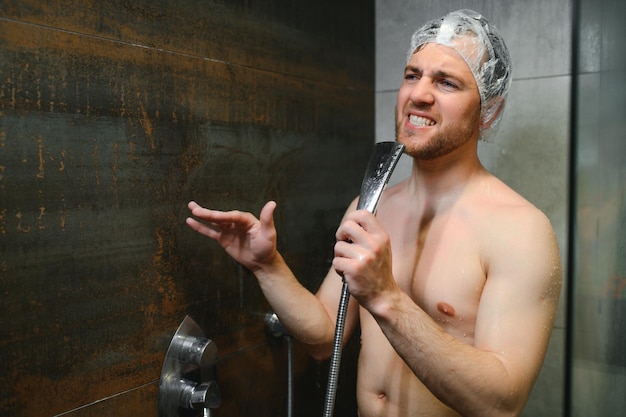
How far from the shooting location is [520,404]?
0.92 metres

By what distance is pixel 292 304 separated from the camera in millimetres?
1138

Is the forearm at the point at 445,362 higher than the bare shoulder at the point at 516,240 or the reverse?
the reverse

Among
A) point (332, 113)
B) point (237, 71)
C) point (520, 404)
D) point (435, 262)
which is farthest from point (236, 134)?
point (520, 404)

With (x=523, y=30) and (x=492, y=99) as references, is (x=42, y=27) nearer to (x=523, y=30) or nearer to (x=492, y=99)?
(x=492, y=99)

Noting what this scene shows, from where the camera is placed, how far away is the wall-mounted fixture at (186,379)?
44.1 inches

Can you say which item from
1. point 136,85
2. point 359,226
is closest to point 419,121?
point 359,226

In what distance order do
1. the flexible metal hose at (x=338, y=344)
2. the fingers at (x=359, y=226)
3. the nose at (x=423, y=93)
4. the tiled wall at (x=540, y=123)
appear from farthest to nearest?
1. the tiled wall at (x=540, y=123)
2. the nose at (x=423, y=93)
3. the flexible metal hose at (x=338, y=344)
4. the fingers at (x=359, y=226)

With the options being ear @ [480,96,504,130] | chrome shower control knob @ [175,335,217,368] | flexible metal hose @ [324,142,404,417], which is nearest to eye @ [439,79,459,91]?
ear @ [480,96,504,130]

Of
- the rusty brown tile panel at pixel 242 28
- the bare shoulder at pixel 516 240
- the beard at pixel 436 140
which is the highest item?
the rusty brown tile panel at pixel 242 28

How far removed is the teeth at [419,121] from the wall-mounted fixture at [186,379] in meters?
0.64

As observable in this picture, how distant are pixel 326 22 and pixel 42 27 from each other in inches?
34.6

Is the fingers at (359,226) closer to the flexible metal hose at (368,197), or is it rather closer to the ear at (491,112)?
the flexible metal hose at (368,197)

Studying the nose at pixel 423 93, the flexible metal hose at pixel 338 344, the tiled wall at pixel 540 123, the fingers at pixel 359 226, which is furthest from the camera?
the tiled wall at pixel 540 123

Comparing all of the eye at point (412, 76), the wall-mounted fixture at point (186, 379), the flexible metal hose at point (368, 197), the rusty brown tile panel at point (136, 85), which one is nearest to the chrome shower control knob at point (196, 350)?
the wall-mounted fixture at point (186, 379)
